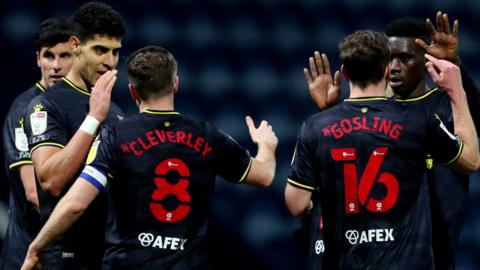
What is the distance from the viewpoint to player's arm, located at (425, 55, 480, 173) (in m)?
3.51

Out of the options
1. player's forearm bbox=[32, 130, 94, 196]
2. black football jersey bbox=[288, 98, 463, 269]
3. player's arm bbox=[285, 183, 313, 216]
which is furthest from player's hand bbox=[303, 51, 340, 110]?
player's forearm bbox=[32, 130, 94, 196]

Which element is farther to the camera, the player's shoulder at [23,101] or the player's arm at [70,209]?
the player's shoulder at [23,101]

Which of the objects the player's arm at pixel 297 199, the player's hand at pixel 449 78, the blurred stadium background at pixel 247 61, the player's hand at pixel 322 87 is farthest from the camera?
the blurred stadium background at pixel 247 61

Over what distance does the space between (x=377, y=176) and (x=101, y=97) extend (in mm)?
1044

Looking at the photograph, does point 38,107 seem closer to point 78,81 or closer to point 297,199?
point 78,81

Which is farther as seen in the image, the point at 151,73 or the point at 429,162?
the point at 429,162

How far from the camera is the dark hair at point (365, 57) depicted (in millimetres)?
3418

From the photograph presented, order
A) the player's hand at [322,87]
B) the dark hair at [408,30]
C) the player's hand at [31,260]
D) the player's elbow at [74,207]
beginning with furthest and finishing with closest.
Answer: the dark hair at [408,30], the player's hand at [322,87], the player's hand at [31,260], the player's elbow at [74,207]

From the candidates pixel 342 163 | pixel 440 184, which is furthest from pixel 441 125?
pixel 440 184

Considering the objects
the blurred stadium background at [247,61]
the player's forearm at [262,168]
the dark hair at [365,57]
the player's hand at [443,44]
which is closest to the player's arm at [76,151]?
the player's forearm at [262,168]

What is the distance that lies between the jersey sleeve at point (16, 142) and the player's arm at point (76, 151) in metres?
0.69

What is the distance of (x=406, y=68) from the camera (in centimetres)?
425

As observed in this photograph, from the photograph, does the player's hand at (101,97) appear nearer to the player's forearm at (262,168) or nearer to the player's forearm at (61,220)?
the player's forearm at (61,220)

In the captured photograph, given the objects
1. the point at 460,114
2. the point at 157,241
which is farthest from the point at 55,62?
the point at 460,114
